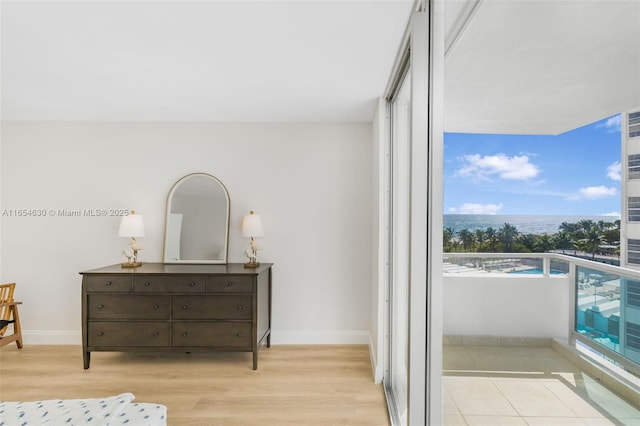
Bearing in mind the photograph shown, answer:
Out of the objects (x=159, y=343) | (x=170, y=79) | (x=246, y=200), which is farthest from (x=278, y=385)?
(x=170, y=79)

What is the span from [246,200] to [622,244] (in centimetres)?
347

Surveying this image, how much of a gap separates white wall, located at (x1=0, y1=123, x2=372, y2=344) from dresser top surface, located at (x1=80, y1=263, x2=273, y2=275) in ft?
0.89

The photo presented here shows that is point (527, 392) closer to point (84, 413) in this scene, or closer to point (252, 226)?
point (84, 413)

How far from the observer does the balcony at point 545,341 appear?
48 cm

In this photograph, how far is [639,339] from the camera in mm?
452

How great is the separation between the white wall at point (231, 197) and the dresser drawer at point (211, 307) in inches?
26.6

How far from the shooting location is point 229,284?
311cm

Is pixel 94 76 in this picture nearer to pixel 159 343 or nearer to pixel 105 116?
pixel 105 116

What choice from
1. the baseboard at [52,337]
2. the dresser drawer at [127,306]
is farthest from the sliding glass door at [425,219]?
the baseboard at [52,337]

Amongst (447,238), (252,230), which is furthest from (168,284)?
(447,238)

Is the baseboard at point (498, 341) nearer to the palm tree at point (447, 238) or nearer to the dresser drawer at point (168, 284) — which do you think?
the palm tree at point (447, 238)

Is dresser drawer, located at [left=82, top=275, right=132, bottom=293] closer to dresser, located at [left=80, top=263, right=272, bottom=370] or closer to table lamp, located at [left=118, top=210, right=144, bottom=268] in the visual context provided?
dresser, located at [left=80, top=263, right=272, bottom=370]

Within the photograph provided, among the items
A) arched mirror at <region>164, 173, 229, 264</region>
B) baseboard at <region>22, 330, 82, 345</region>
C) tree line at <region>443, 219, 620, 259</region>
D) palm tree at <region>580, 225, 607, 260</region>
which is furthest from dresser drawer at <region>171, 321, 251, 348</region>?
palm tree at <region>580, 225, 607, 260</region>

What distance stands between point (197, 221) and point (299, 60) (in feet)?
6.82
